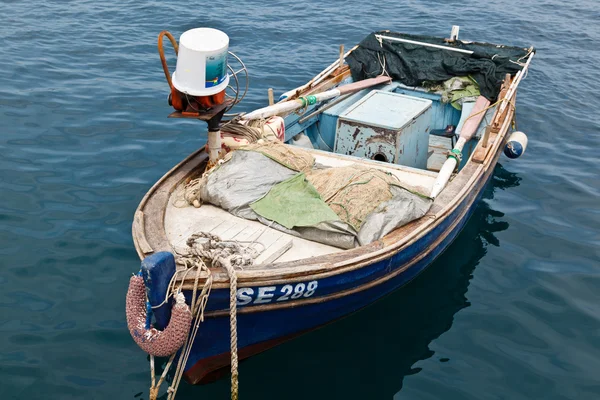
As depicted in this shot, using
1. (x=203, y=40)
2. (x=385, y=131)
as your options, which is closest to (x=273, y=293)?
(x=203, y=40)

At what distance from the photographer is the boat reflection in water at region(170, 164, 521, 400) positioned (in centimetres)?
720

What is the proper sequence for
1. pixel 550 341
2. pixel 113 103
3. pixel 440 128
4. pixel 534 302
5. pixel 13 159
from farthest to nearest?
pixel 113 103 → pixel 440 128 → pixel 13 159 → pixel 534 302 → pixel 550 341

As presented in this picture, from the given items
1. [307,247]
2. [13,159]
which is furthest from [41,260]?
[307,247]

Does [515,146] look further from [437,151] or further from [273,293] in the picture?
[273,293]

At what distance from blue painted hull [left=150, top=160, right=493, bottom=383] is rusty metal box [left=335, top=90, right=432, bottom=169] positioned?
6.58 ft

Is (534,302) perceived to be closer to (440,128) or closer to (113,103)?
(440,128)

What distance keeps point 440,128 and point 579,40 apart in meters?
11.3

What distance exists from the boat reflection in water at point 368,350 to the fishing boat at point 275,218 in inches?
17.7

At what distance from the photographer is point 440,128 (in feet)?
41.3

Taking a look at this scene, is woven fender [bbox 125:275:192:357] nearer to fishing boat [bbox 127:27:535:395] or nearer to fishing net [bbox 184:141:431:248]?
fishing boat [bbox 127:27:535:395]

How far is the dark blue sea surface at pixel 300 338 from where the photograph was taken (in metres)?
7.34

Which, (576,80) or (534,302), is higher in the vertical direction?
(576,80)

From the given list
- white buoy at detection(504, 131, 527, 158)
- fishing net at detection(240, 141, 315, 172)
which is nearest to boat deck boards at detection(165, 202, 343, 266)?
fishing net at detection(240, 141, 315, 172)

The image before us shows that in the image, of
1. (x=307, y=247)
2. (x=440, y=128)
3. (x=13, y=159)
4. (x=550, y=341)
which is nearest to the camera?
(x=307, y=247)
